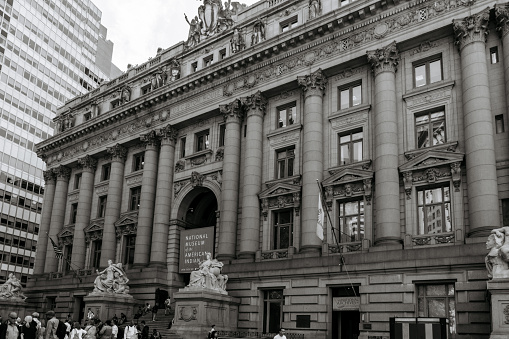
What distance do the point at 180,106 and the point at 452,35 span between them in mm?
23244

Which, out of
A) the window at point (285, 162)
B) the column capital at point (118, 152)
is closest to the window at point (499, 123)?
the window at point (285, 162)

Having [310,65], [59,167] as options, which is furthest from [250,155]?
[59,167]

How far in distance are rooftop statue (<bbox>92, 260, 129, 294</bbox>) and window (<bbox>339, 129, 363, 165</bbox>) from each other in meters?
19.4

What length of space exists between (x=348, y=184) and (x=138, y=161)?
78.6 feet

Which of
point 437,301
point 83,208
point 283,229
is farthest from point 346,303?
point 83,208

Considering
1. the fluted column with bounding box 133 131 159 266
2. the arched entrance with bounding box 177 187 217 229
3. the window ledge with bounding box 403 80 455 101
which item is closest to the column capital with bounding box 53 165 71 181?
the fluted column with bounding box 133 131 159 266

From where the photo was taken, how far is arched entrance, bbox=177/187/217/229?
44.7 meters

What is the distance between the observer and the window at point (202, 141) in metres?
45.0

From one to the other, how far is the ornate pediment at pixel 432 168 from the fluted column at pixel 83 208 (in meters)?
33.0

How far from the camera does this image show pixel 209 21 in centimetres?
4866

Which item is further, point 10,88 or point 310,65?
point 10,88

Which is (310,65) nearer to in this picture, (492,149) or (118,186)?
(492,149)

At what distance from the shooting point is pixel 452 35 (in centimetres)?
3253

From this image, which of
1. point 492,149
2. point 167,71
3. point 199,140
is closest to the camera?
point 492,149
